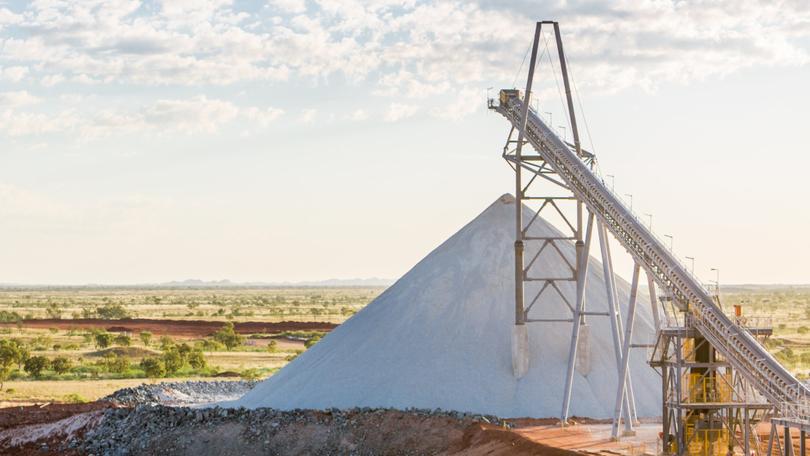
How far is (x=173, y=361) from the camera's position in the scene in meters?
84.8

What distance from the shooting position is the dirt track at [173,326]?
5054 inches

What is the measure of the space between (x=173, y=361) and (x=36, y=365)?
31.0 feet

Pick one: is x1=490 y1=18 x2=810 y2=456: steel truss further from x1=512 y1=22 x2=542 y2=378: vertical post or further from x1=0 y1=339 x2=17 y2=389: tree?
x1=0 y1=339 x2=17 y2=389: tree

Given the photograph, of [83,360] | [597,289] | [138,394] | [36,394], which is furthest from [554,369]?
[83,360]

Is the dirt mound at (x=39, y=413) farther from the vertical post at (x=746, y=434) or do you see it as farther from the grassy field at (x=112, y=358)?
the vertical post at (x=746, y=434)

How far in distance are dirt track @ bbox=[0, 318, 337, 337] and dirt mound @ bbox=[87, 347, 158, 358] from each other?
24.8 metres

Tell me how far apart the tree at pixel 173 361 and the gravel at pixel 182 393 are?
50.2ft

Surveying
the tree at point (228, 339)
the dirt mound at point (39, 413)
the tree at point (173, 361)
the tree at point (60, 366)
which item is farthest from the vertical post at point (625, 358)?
the tree at point (228, 339)

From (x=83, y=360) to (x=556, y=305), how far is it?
4934cm

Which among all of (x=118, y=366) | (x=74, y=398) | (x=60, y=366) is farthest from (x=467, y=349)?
(x=118, y=366)

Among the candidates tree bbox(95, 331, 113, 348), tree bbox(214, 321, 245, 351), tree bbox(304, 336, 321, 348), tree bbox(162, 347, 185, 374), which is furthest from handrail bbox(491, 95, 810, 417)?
tree bbox(95, 331, 113, 348)

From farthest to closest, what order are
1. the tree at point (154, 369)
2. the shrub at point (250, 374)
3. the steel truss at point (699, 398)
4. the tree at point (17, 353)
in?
the tree at point (17, 353), the tree at point (154, 369), the shrub at point (250, 374), the steel truss at point (699, 398)

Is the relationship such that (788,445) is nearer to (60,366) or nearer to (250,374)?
(250,374)

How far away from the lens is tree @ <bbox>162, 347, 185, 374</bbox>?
83.6 meters
